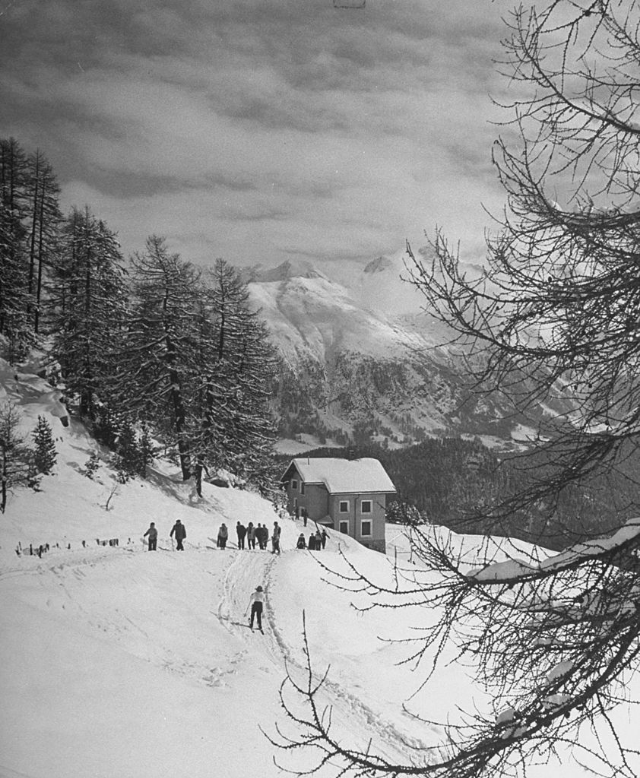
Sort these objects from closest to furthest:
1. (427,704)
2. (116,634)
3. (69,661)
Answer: (69,661)
(116,634)
(427,704)

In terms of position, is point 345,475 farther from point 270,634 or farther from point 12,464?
point 12,464

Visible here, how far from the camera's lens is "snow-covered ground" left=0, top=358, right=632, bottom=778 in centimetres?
671

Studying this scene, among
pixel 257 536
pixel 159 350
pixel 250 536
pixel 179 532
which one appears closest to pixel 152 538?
pixel 179 532

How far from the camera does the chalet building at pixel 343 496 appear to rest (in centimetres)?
4750

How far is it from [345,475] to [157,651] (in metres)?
39.9

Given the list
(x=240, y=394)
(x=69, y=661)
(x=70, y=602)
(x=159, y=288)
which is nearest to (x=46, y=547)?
(x=70, y=602)

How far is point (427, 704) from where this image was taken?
36.7ft

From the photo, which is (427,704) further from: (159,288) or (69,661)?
(159,288)

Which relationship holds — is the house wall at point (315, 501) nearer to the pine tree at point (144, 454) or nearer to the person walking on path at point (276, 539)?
the pine tree at point (144, 454)

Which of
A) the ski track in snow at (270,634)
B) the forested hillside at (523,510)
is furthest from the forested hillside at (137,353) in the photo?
the forested hillside at (523,510)

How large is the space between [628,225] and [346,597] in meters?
15.3

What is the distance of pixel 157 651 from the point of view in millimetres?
10344

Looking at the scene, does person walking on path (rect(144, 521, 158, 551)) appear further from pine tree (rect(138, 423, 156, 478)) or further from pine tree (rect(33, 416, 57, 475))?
pine tree (rect(138, 423, 156, 478))

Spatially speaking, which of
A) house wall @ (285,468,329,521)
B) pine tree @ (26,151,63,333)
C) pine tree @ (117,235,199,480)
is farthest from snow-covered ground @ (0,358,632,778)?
house wall @ (285,468,329,521)
